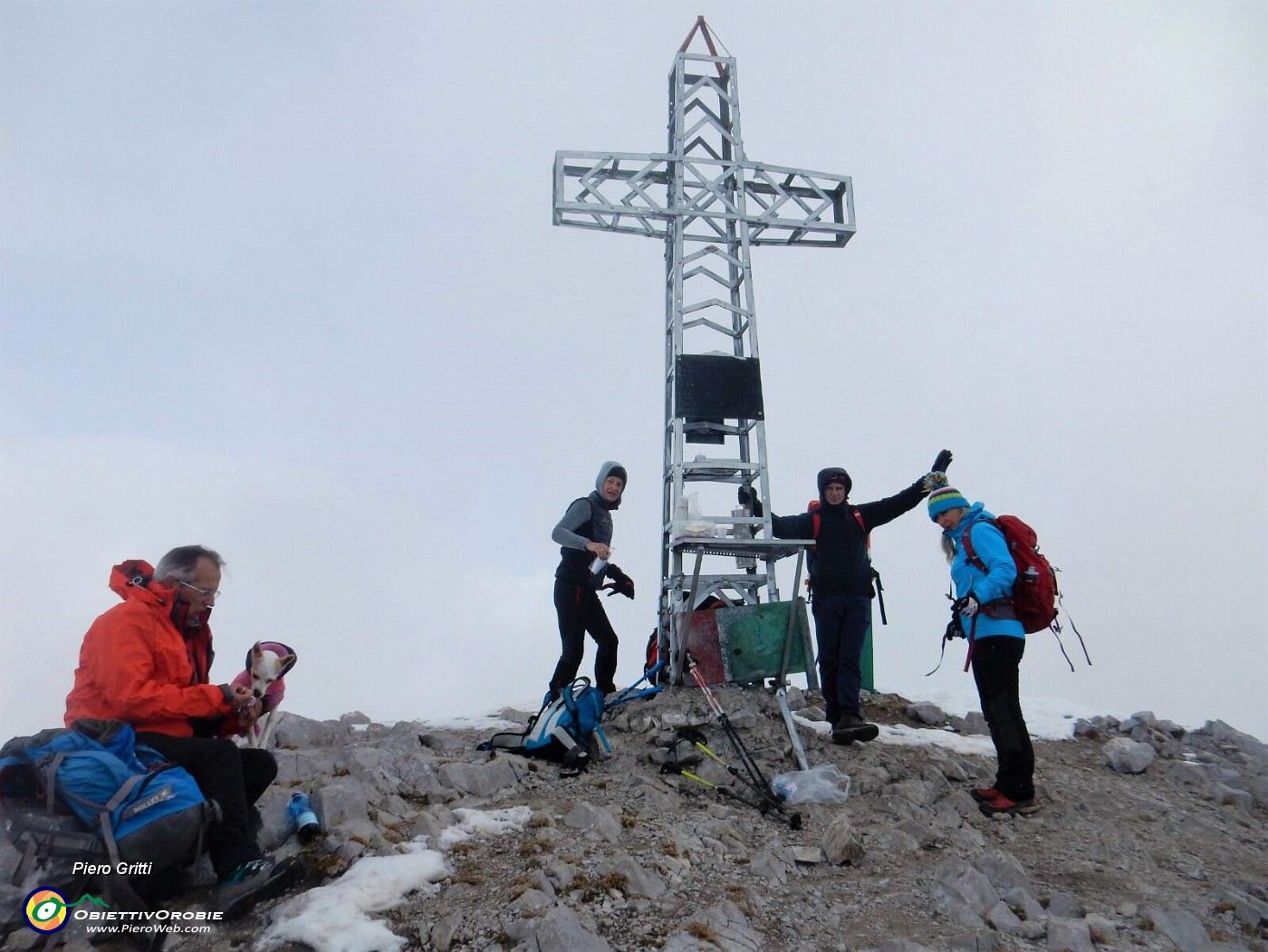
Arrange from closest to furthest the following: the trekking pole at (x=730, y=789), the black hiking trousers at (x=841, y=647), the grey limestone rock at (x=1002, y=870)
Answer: the grey limestone rock at (x=1002, y=870)
the trekking pole at (x=730, y=789)
the black hiking trousers at (x=841, y=647)

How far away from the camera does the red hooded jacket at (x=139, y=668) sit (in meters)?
4.24

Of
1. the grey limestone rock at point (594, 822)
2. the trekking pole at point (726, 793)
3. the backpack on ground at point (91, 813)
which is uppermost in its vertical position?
the backpack on ground at point (91, 813)

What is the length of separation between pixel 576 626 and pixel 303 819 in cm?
338

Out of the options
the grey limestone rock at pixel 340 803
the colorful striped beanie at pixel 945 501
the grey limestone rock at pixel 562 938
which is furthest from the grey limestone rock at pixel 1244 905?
the grey limestone rock at pixel 340 803

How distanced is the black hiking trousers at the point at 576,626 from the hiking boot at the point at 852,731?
2165 mm

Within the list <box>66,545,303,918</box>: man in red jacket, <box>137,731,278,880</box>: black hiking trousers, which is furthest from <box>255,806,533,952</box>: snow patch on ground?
<box>137,731,278,880</box>: black hiking trousers

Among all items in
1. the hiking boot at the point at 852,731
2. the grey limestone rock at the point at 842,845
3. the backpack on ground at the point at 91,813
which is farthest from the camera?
the hiking boot at the point at 852,731

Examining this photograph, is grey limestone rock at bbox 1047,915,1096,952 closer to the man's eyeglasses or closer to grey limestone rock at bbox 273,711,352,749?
the man's eyeglasses

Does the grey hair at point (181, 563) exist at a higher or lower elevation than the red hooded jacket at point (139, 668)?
higher

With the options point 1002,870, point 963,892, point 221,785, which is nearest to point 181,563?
point 221,785

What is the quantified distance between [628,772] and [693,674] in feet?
4.43

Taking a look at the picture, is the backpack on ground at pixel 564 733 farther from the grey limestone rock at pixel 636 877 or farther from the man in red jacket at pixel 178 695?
the man in red jacket at pixel 178 695

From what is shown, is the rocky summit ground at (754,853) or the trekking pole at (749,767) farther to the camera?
the trekking pole at (749,767)

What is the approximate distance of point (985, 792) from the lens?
262 inches
